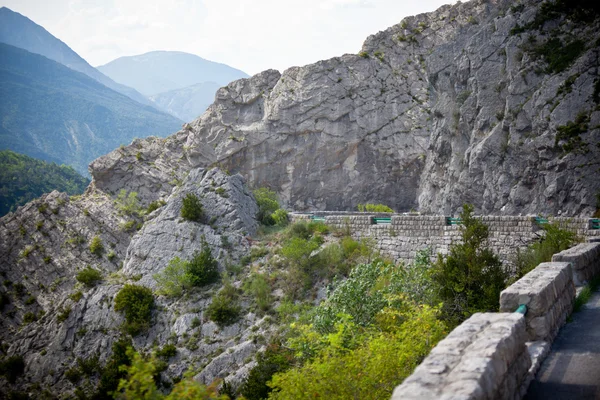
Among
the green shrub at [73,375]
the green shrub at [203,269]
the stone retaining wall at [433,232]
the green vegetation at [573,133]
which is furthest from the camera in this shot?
the green vegetation at [573,133]

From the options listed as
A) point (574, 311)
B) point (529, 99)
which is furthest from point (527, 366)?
point (529, 99)

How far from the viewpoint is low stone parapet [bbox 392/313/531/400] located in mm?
4328

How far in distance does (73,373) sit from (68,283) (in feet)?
59.5

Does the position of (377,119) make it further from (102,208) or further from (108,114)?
(108,114)

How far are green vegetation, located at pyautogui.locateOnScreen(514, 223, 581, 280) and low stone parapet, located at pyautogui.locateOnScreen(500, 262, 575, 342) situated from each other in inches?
222

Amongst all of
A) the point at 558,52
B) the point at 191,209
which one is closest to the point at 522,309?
the point at 191,209

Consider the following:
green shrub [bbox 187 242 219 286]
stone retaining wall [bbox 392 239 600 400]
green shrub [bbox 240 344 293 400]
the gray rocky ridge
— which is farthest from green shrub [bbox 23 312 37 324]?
stone retaining wall [bbox 392 239 600 400]

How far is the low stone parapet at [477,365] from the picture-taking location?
14.2 feet

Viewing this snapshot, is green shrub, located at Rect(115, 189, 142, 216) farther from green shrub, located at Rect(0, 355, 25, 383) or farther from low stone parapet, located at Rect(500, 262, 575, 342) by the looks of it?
low stone parapet, located at Rect(500, 262, 575, 342)

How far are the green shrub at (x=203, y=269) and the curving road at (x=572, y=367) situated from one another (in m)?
17.7

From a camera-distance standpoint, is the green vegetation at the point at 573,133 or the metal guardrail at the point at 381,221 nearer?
the metal guardrail at the point at 381,221

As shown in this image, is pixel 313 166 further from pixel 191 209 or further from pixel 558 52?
pixel 558 52

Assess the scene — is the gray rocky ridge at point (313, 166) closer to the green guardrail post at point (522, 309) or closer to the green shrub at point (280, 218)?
the green shrub at point (280, 218)

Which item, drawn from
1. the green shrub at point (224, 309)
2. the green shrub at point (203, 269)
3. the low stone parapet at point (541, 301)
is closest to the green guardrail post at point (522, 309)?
the low stone parapet at point (541, 301)
